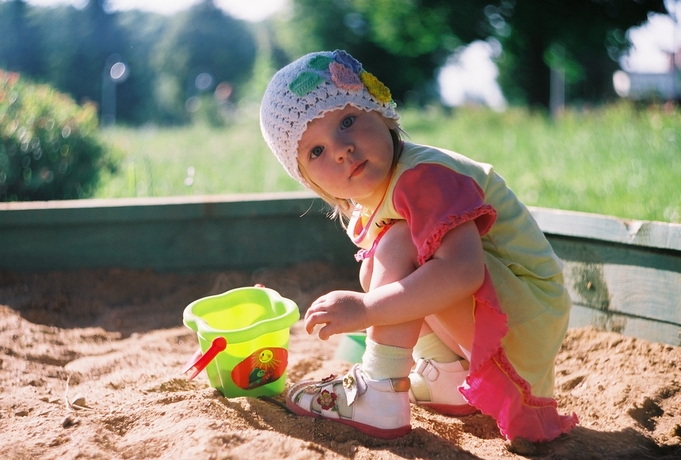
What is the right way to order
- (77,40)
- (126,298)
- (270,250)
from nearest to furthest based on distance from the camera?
(126,298) < (270,250) < (77,40)

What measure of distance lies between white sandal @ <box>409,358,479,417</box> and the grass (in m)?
1.17

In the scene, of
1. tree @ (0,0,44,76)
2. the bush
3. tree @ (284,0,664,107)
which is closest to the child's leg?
the bush

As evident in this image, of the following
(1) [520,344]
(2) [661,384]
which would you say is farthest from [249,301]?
(2) [661,384]

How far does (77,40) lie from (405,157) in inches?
1466

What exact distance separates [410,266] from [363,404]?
1.13ft

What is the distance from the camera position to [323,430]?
1522mm

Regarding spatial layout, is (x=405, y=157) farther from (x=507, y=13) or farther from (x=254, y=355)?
(x=507, y=13)

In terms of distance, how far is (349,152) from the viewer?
1.52m

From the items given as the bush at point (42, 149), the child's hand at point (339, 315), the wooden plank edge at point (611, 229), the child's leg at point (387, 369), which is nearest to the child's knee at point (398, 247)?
the child's leg at point (387, 369)

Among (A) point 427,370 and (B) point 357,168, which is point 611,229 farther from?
(B) point 357,168

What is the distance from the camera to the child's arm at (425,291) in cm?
138

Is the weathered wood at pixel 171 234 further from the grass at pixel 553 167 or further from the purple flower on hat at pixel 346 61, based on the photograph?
the purple flower on hat at pixel 346 61

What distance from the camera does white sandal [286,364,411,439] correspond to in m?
1.49

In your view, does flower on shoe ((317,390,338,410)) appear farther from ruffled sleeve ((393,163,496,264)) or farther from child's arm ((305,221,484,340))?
ruffled sleeve ((393,163,496,264))
